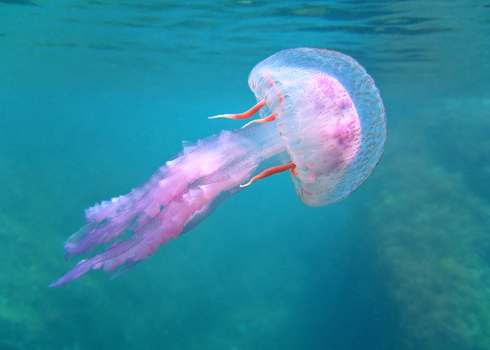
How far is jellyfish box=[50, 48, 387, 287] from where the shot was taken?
2.03 m

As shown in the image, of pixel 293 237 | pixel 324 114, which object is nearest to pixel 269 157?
pixel 324 114

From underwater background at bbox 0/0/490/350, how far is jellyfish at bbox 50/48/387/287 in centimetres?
496

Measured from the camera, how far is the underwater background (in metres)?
7.18

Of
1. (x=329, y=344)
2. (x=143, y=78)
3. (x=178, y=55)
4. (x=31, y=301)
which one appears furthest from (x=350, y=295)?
(x=143, y=78)

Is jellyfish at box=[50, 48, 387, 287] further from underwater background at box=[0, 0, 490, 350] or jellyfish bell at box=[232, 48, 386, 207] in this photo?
underwater background at box=[0, 0, 490, 350]

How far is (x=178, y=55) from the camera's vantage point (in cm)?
1166

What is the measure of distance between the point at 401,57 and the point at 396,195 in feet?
14.4

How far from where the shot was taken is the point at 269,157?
2533 mm

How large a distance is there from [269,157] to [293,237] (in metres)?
11.8

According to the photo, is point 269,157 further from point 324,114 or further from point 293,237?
point 293,237

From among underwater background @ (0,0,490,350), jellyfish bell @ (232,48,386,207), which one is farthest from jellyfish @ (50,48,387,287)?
underwater background @ (0,0,490,350)

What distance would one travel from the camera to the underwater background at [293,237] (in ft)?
23.5

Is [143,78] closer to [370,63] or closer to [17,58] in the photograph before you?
[17,58]

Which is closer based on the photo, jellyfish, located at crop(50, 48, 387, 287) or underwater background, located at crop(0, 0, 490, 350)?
jellyfish, located at crop(50, 48, 387, 287)
